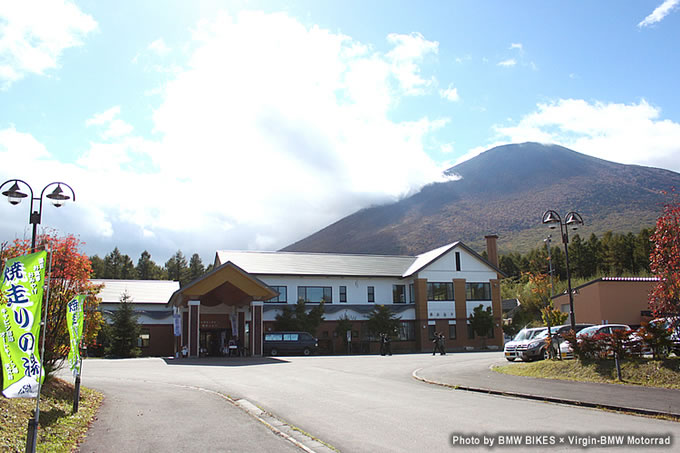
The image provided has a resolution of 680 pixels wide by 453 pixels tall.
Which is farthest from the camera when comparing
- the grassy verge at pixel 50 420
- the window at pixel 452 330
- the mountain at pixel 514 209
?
the mountain at pixel 514 209

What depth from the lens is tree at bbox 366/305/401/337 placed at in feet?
147

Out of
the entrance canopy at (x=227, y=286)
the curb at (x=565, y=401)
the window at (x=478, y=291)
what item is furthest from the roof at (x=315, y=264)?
the curb at (x=565, y=401)

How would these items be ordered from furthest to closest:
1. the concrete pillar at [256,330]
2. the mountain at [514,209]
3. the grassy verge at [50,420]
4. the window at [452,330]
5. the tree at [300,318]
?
the mountain at [514,209]
the window at [452,330]
the tree at [300,318]
the concrete pillar at [256,330]
the grassy verge at [50,420]

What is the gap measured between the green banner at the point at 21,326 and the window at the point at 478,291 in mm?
44875

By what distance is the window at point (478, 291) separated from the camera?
49094 mm

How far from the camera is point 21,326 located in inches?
272

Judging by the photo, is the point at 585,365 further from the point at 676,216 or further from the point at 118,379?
the point at 118,379

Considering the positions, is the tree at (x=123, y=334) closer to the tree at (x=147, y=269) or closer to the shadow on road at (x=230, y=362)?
the shadow on road at (x=230, y=362)

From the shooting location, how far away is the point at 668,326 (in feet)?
52.5

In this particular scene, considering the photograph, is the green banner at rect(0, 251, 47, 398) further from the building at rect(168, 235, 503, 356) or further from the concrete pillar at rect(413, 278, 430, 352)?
the concrete pillar at rect(413, 278, 430, 352)

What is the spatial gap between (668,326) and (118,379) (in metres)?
18.2

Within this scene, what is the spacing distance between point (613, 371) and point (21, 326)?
15.3 m

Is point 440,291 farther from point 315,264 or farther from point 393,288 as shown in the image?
point 315,264

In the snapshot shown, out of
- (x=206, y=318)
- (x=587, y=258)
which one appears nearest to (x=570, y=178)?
(x=587, y=258)
